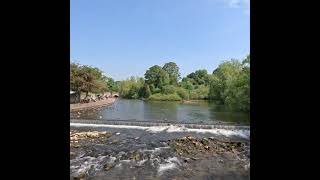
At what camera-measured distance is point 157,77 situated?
39031 mm

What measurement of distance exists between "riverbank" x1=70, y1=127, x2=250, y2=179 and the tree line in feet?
28.9

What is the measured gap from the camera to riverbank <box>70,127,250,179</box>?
6.70 metres

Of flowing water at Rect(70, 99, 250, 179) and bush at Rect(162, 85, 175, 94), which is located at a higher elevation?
bush at Rect(162, 85, 175, 94)

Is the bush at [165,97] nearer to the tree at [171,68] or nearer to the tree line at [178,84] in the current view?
the tree line at [178,84]

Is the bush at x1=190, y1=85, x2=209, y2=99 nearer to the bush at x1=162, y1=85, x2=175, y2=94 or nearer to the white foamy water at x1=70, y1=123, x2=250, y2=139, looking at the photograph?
the bush at x1=162, y1=85, x2=175, y2=94

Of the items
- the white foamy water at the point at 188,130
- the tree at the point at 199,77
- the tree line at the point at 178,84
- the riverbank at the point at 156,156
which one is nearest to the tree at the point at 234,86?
the tree line at the point at 178,84

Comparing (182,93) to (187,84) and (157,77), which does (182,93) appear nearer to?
(187,84)

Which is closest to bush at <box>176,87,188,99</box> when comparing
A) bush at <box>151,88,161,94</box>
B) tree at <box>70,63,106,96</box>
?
bush at <box>151,88,161,94</box>

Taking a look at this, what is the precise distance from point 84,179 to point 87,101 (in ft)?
58.1

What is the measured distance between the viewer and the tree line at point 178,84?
67.2 feet

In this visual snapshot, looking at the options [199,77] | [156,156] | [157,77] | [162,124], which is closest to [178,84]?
[157,77]
